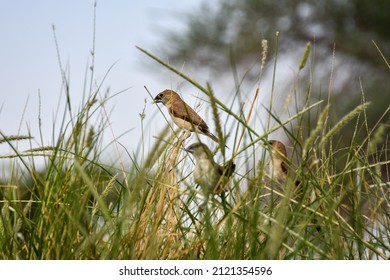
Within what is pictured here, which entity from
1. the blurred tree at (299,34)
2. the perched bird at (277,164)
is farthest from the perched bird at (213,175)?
the blurred tree at (299,34)

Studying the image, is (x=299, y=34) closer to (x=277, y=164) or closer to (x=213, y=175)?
(x=277, y=164)

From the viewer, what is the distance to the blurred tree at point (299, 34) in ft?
38.6

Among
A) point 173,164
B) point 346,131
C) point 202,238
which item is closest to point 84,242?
point 202,238

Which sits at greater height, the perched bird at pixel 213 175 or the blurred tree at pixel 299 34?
the blurred tree at pixel 299 34

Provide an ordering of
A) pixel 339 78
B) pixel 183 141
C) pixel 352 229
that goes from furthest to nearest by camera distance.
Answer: pixel 339 78 < pixel 183 141 < pixel 352 229

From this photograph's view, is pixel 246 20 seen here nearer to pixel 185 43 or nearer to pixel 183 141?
pixel 185 43

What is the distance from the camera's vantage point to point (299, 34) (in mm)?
12258

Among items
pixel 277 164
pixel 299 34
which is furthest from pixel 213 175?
pixel 299 34

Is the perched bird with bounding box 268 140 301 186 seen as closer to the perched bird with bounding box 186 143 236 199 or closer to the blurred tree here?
the perched bird with bounding box 186 143 236 199

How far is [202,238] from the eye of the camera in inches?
78.2

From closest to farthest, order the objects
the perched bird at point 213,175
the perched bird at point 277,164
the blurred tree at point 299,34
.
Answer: the perched bird at point 213,175, the perched bird at point 277,164, the blurred tree at point 299,34

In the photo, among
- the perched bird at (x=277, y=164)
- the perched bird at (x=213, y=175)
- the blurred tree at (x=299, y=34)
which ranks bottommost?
the perched bird at (x=213, y=175)

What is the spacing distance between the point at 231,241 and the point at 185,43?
1083 cm

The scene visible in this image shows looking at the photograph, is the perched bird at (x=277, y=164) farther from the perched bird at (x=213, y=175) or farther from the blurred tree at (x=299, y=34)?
the blurred tree at (x=299, y=34)
